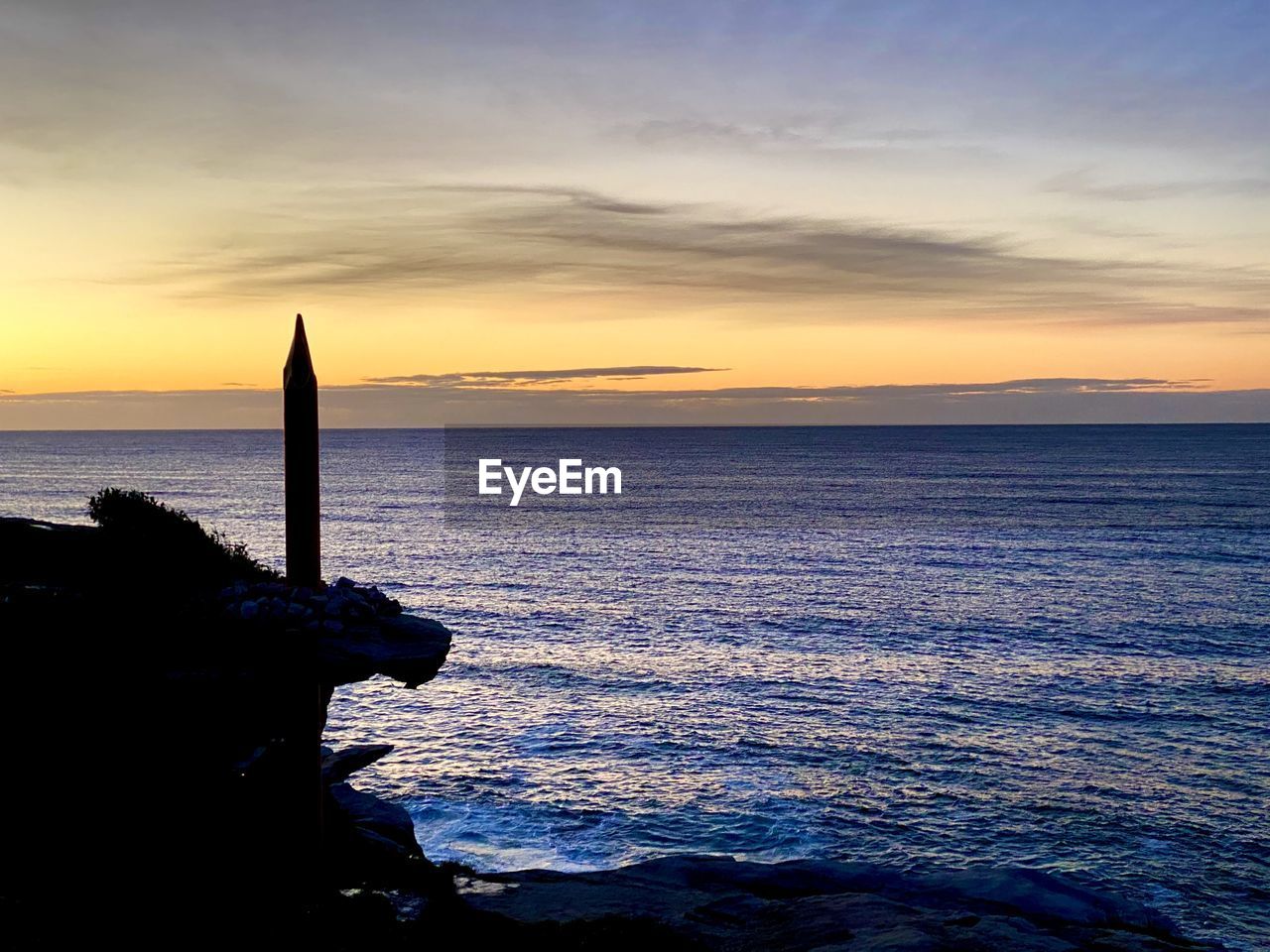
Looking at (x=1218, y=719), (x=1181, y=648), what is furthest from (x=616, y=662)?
(x=1181, y=648)

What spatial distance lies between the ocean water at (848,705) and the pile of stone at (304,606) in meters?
13.1

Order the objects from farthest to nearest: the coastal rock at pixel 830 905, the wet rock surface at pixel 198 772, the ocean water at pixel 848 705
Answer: the ocean water at pixel 848 705, the coastal rock at pixel 830 905, the wet rock surface at pixel 198 772

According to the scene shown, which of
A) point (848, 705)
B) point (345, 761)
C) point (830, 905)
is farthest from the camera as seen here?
point (848, 705)

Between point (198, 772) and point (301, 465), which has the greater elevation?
point (301, 465)

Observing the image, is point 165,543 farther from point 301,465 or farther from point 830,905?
point 830,905

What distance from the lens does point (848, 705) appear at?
125 feet

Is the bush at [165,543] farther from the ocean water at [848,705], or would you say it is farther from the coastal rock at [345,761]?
the ocean water at [848,705]

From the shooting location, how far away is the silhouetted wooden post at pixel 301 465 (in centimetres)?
1384

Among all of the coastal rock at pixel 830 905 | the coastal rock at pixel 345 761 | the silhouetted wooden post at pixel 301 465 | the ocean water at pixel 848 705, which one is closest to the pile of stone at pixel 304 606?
the silhouetted wooden post at pixel 301 465

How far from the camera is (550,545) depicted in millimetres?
87250

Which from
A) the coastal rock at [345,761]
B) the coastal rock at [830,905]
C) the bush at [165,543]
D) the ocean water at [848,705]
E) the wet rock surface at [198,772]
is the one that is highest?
the bush at [165,543]

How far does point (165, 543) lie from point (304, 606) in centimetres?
277
